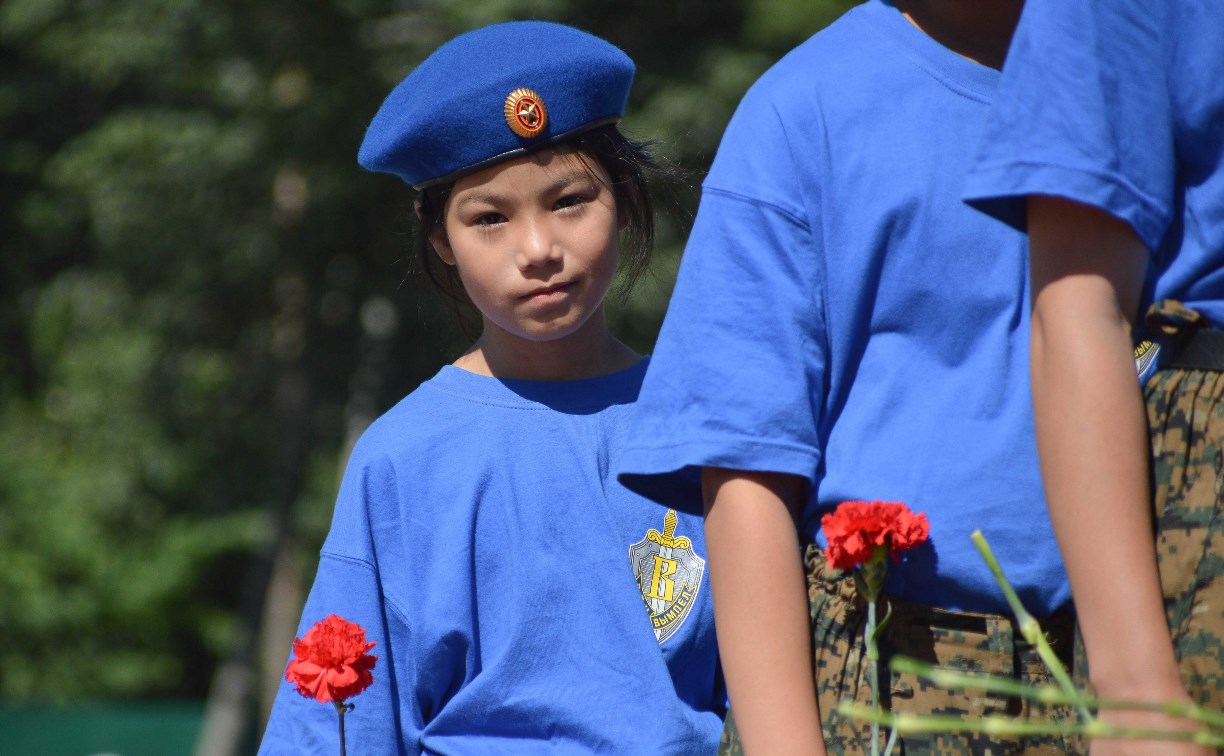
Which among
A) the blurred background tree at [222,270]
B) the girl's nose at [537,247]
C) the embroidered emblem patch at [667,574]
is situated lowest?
the embroidered emblem patch at [667,574]

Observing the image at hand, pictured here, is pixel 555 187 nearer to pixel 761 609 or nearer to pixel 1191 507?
pixel 761 609

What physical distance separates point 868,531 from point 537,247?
0.93 meters

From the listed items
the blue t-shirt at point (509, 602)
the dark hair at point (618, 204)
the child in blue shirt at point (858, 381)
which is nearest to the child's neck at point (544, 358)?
the blue t-shirt at point (509, 602)

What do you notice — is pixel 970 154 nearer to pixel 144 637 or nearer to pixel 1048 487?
pixel 1048 487

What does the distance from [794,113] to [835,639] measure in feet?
1.66

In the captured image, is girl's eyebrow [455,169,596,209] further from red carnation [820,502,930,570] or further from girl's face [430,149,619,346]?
red carnation [820,502,930,570]

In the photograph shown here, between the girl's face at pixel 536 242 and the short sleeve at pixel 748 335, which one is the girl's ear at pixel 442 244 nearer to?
the girl's face at pixel 536 242

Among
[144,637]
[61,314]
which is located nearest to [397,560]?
[61,314]

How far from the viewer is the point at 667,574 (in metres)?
2.14

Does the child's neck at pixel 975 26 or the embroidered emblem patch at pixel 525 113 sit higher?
the embroidered emblem patch at pixel 525 113

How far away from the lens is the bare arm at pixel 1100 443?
1.14m

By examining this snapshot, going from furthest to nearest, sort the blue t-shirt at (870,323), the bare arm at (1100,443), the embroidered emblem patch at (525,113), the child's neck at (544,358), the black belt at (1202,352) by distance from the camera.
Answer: the child's neck at (544,358), the embroidered emblem patch at (525,113), the blue t-shirt at (870,323), the black belt at (1202,352), the bare arm at (1100,443)

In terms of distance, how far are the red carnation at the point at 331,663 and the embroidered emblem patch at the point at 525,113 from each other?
0.75m

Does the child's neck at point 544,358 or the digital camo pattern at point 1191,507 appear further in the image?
the child's neck at point 544,358
